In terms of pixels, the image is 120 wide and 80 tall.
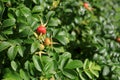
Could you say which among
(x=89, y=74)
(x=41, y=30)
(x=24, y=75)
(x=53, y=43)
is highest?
(x=41, y=30)

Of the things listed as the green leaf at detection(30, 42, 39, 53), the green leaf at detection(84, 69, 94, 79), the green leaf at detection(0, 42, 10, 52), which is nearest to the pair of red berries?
the green leaf at detection(30, 42, 39, 53)

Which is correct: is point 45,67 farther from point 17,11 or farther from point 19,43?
point 17,11

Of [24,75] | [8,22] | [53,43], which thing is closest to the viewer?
[24,75]

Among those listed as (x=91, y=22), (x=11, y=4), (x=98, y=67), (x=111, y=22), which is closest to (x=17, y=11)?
(x=11, y=4)

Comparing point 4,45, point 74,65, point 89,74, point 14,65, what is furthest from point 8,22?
point 89,74

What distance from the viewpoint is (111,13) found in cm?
366

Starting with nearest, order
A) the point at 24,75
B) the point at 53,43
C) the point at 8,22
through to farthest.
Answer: the point at 24,75
the point at 8,22
the point at 53,43

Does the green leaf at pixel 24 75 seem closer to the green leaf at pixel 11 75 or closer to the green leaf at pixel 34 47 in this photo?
the green leaf at pixel 11 75

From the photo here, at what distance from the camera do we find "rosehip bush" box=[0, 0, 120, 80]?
2.04 metres

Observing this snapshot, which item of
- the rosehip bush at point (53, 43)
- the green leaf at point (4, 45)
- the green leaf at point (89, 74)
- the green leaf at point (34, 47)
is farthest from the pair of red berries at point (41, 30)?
the green leaf at point (89, 74)

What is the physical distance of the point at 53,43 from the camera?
7.48 feet

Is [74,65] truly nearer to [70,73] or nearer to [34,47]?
[70,73]

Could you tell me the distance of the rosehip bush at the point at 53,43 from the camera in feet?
6.69

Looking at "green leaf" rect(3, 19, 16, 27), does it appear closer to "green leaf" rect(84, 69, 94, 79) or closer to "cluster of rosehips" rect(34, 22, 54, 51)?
"cluster of rosehips" rect(34, 22, 54, 51)
